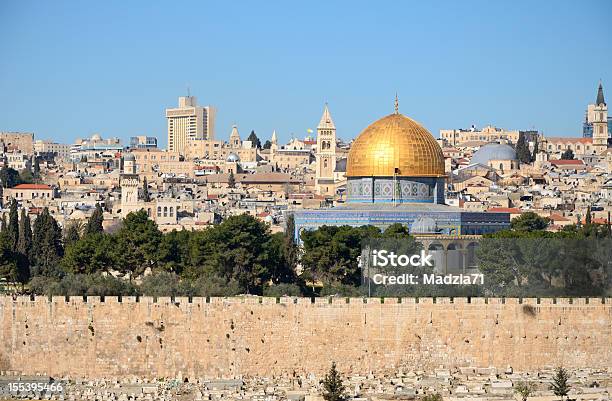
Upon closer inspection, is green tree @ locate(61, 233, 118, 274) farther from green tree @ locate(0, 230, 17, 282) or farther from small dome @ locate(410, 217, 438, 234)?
small dome @ locate(410, 217, 438, 234)

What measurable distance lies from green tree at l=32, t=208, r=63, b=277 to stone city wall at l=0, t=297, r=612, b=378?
1146cm

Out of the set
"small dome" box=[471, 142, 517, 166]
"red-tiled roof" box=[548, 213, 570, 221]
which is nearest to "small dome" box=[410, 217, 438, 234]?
"red-tiled roof" box=[548, 213, 570, 221]

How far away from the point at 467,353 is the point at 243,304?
5487 millimetres

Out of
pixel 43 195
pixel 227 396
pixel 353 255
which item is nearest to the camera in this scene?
pixel 227 396

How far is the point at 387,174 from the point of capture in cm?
6675

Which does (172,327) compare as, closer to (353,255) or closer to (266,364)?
(266,364)

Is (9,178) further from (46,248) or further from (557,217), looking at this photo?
(46,248)

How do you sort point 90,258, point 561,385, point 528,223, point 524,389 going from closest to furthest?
point 561,385 < point 524,389 < point 90,258 < point 528,223

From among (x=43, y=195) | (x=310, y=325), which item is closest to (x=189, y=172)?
(x=43, y=195)

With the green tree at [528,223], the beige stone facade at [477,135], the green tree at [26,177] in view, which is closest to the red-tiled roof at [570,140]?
the beige stone facade at [477,135]

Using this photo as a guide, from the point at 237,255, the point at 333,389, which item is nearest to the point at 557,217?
the point at 237,255

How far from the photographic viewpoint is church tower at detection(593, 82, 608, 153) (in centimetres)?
14825

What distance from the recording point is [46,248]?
6312 cm

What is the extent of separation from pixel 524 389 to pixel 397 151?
26038mm
